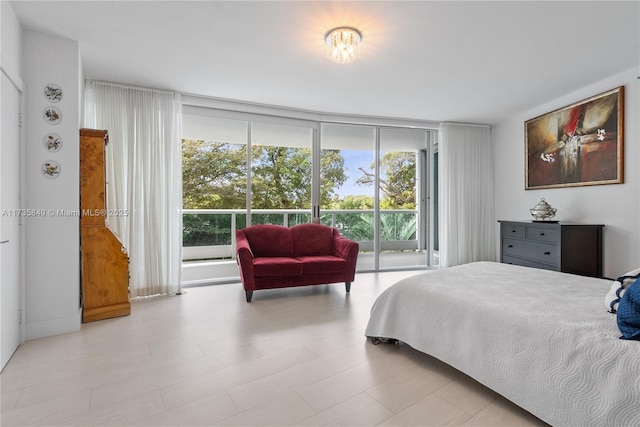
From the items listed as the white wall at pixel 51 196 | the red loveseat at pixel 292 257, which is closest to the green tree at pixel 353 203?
the red loveseat at pixel 292 257

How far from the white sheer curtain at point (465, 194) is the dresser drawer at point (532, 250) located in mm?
919

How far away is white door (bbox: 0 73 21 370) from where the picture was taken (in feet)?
7.47

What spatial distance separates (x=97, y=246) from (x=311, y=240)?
97.8 inches

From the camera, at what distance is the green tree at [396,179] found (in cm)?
578

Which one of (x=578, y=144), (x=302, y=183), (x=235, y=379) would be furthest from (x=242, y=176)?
(x=578, y=144)

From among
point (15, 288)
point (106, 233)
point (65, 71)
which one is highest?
point (65, 71)

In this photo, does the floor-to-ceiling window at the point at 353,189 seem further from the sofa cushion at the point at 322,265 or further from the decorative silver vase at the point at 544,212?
the decorative silver vase at the point at 544,212

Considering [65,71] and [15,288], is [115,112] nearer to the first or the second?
[65,71]

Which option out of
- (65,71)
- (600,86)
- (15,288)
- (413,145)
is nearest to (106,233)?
(15,288)

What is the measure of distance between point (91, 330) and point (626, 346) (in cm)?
371

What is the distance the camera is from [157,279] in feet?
13.5

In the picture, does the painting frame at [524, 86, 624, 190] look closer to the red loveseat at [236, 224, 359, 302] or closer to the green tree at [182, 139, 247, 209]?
the red loveseat at [236, 224, 359, 302]

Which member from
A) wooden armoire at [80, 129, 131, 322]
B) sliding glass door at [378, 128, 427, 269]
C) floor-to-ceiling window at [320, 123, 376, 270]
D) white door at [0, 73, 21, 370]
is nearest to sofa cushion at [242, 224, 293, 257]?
floor-to-ceiling window at [320, 123, 376, 270]

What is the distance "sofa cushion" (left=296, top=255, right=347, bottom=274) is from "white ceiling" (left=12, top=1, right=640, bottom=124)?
6.99 feet
